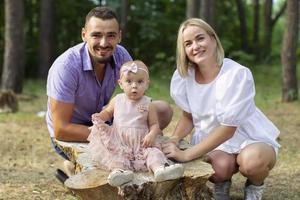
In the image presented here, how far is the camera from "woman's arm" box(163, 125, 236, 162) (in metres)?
3.66

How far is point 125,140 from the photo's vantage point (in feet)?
11.7

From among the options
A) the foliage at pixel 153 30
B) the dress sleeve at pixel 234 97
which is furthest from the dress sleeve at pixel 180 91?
the foliage at pixel 153 30

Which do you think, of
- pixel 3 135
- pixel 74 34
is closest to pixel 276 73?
pixel 74 34

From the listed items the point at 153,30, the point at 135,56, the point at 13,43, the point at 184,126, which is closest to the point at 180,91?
the point at 184,126

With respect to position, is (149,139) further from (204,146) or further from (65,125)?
(65,125)

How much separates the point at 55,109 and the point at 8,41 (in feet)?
23.0

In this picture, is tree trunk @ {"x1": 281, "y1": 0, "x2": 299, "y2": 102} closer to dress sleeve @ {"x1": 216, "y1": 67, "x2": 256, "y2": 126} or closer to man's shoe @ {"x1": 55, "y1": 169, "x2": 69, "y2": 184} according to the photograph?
man's shoe @ {"x1": 55, "y1": 169, "x2": 69, "y2": 184}

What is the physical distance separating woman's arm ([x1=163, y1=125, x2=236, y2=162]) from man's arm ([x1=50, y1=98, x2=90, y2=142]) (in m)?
0.68

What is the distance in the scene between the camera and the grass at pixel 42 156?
14.9ft

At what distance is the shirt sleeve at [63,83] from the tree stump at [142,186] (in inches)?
23.9

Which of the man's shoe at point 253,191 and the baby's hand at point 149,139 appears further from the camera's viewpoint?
the man's shoe at point 253,191

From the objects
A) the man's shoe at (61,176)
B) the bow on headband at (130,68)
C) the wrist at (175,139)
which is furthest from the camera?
the man's shoe at (61,176)

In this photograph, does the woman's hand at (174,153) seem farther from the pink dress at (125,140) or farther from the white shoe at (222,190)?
the white shoe at (222,190)

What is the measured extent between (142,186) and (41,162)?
2.79m
